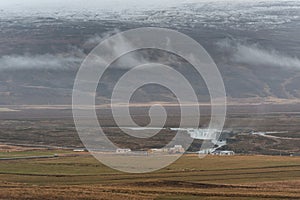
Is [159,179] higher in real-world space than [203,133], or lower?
higher

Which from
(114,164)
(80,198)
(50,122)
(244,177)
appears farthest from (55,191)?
(50,122)

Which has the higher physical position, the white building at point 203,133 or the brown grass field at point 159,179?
the brown grass field at point 159,179

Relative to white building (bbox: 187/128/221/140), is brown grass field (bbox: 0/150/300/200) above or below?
above

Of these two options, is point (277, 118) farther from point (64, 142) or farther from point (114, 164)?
point (114, 164)

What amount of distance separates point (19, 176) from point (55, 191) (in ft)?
59.2

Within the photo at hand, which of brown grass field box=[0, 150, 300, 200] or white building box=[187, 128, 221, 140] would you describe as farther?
white building box=[187, 128, 221, 140]

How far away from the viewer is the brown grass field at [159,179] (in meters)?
51.7

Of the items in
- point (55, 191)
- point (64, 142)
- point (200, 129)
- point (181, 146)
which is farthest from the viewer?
point (200, 129)

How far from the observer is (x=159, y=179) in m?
64.9

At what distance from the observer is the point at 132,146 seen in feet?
399

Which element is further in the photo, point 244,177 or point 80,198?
point 244,177

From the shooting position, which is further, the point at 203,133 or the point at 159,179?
the point at 203,133

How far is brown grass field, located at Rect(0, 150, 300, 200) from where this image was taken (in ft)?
170

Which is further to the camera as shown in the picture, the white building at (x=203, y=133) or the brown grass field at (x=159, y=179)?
the white building at (x=203, y=133)
